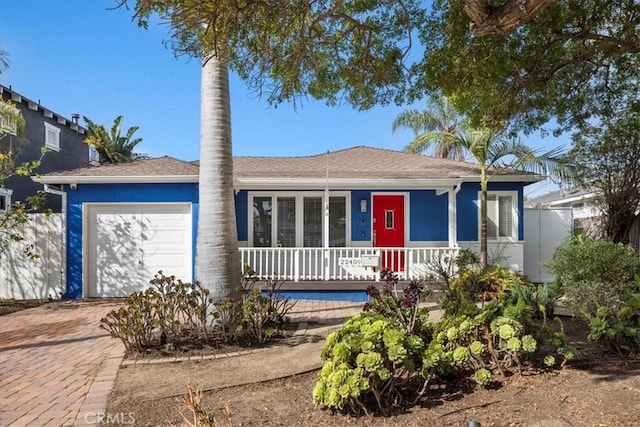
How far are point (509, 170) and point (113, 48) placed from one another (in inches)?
403

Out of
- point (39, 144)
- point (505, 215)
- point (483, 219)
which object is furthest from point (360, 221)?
point (39, 144)

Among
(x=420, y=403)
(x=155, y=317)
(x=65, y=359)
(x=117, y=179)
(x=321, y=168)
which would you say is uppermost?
(x=321, y=168)

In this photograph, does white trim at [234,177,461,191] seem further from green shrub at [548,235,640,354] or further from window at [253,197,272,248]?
green shrub at [548,235,640,354]

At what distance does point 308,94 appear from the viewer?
6.43 meters

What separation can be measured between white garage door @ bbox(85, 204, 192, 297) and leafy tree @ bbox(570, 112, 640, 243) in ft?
33.9

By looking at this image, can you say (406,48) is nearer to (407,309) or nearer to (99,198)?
(407,309)

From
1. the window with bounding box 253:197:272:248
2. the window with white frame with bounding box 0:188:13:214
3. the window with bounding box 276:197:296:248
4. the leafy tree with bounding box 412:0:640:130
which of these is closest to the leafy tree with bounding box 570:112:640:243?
the leafy tree with bounding box 412:0:640:130

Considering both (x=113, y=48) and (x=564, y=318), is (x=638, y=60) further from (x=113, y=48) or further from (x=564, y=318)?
(x=113, y=48)

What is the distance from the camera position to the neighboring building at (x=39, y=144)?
14.5 metres

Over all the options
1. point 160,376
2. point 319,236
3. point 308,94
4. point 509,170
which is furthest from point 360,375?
point 509,170

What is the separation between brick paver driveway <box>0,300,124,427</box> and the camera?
3549 mm

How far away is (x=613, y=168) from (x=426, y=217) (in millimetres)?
4699

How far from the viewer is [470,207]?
11227mm

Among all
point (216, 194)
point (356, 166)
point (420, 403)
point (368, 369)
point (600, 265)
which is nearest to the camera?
point (368, 369)
